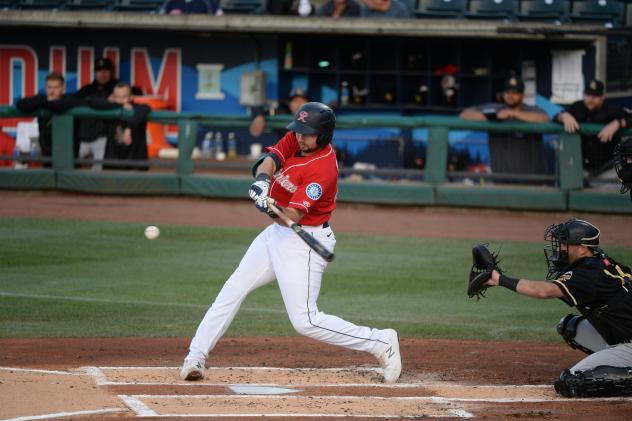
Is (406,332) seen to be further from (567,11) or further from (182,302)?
(567,11)

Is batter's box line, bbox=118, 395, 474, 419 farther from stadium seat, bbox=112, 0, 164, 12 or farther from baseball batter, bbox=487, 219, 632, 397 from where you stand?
stadium seat, bbox=112, 0, 164, 12

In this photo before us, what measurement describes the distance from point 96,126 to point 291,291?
9.90m

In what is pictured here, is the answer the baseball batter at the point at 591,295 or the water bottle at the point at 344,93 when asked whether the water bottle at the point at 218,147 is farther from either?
the baseball batter at the point at 591,295

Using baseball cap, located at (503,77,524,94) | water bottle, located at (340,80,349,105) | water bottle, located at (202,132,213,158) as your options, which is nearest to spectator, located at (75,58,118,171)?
water bottle, located at (202,132,213,158)

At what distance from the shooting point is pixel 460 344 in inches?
329

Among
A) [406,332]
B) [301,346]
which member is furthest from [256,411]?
[406,332]

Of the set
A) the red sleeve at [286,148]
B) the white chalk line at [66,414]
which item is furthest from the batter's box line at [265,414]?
the red sleeve at [286,148]

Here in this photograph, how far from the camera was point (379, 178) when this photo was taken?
51.2ft

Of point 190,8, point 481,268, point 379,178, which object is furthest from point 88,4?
point 481,268

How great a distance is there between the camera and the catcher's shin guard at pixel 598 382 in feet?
21.1

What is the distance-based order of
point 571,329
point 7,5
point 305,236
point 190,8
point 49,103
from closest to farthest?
1. point 305,236
2. point 571,329
3. point 49,103
4. point 190,8
5. point 7,5

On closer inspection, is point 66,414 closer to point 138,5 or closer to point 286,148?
point 286,148

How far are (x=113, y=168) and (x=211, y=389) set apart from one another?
1006cm

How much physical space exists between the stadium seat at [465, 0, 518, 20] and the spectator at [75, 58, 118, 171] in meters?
6.27
